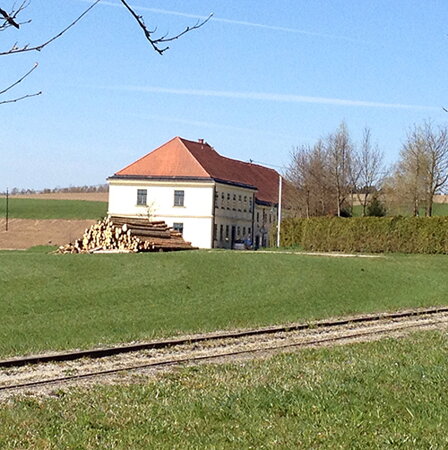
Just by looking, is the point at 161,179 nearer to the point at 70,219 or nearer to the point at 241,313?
the point at 70,219

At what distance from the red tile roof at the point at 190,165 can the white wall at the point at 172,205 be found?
1021 mm

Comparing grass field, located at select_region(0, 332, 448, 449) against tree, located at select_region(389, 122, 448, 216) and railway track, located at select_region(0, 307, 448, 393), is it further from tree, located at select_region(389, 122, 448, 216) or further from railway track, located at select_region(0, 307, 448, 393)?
tree, located at select_region(389, 122, 448, 216)

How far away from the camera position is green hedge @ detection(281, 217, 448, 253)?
182 feet

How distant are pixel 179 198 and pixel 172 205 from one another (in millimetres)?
947

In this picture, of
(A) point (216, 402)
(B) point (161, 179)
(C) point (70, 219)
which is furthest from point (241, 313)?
(C) point (70, 219)

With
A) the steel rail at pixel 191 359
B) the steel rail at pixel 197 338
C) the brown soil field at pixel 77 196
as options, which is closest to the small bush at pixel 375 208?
the steel rail at pixel 197 338

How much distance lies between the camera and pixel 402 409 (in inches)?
389

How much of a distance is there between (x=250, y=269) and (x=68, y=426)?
2949 centimetres

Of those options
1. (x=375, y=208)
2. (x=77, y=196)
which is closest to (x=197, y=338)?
(x=375, y=208)

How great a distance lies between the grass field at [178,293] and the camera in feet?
76.2

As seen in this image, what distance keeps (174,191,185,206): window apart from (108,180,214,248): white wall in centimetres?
27

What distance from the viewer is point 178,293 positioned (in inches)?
1220

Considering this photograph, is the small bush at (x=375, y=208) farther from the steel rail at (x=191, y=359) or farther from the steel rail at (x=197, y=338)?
the steel rail at (x=191, y=359)

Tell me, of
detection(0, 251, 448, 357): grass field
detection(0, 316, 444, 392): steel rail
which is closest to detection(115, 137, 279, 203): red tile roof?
detection(0, 251, 448, 357): grass field
